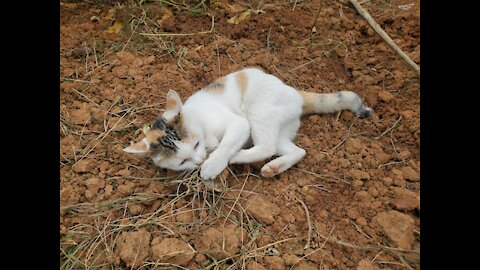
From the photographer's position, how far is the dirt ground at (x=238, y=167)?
8.92ft

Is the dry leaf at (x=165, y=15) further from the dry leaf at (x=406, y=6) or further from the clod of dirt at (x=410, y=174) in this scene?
the clod of dirt at (x=410, y=174)

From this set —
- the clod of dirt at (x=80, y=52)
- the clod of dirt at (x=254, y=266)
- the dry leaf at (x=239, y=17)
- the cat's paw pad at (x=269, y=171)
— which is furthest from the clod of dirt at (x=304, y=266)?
the clod of dirt at (x=80, y=52)

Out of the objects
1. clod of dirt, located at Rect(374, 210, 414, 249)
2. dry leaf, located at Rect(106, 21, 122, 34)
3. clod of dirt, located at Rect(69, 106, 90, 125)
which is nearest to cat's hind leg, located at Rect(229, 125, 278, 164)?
clod of dirt, located at Rect(374, 210, 414, 249)

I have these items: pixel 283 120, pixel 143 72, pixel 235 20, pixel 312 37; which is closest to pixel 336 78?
pixel 312 37

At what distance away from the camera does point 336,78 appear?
4.44 metres

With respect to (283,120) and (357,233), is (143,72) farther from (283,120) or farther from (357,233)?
(357,233)

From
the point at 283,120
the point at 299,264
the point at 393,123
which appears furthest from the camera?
the point at 393,123

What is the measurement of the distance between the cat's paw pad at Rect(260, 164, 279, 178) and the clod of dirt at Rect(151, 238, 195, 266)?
99 cm

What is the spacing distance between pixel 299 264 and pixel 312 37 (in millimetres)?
3327

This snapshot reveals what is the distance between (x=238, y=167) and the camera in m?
3.42

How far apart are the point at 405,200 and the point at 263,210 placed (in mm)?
1217

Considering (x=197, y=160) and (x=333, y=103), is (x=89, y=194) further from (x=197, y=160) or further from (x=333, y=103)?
(x=333, y=103)

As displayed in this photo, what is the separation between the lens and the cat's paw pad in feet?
10.7

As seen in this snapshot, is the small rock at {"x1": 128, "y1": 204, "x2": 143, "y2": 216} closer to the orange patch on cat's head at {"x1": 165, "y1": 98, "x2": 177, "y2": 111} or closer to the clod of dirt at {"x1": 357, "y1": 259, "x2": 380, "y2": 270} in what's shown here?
the orange patch on cat's head at {"x1": 165, "y1": 98, "x2": 177, "y2": 111}
